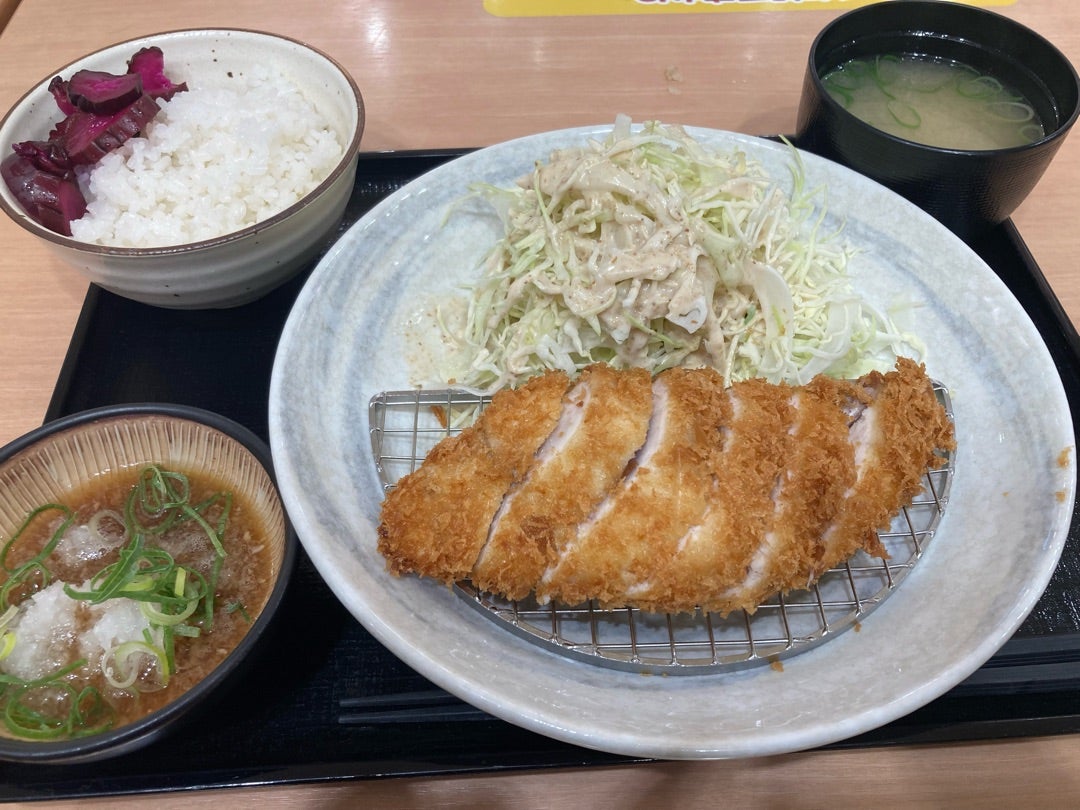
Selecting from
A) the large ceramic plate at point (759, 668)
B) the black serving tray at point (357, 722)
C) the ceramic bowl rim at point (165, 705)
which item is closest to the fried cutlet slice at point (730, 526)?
the large ceramic plate at point (759, 668)

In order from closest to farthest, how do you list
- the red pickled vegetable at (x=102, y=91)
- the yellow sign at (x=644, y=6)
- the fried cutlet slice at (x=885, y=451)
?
the fried cutlet slice at (x=885, y=451) < the red pickled vegetable at (x=102, y=91) < the yellow sign at (x=644, y=6)

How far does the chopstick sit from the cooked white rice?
1310 millimetres

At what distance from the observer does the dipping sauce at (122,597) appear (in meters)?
1.36

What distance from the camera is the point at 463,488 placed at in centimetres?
147

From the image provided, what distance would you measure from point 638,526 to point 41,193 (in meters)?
1.84

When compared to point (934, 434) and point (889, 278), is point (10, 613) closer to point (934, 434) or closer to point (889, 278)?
point (934, 434)

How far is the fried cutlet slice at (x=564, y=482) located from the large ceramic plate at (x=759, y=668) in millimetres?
160

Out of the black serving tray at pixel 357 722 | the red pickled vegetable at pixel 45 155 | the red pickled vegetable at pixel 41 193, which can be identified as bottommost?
the black serving tray at pixel 357 722

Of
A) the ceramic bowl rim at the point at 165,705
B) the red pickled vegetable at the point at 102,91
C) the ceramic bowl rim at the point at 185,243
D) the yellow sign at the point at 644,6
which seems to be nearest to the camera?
the ceramic bowl rim at the point at 165,705

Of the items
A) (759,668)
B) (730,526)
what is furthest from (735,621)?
(730,526)

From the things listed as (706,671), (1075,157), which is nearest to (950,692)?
(706,671)

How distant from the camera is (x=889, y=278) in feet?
6.74

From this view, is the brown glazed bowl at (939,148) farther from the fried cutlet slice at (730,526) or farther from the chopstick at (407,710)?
the chopstick at (407,710)

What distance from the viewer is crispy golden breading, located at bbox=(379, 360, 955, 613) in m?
1.39
